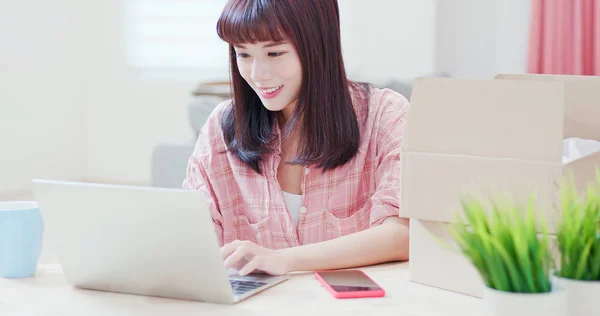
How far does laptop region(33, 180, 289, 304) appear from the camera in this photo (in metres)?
1.02

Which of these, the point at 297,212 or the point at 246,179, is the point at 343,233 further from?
the point at 246,179

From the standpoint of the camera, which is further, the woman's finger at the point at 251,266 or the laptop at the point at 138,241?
the woman's finger at the point at 251,266

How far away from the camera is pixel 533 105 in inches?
40.6

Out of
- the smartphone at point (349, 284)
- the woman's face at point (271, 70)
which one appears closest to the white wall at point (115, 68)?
the woman's face at point (271, 70)

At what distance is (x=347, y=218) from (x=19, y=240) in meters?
0.74

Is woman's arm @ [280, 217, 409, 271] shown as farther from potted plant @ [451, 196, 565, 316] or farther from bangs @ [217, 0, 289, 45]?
potted plant @ [451, 196, 565, 316]

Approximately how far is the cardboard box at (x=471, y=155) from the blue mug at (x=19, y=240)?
566 mm

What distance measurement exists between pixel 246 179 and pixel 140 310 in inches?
29.4

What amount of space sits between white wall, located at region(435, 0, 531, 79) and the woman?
2.19m

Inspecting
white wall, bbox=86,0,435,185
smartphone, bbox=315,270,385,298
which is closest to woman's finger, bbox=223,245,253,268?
smartphone, bbox=315,270,385,298

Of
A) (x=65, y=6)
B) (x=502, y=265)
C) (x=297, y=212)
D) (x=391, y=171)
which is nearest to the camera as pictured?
(x=502, y=265)

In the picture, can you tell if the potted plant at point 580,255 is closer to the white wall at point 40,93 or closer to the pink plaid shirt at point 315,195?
the pink plaid shirt at point 315,195

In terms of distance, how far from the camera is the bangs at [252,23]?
5.27ft

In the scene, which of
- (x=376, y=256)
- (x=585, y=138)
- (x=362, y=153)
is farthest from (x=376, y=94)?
(x=585, y=138)
